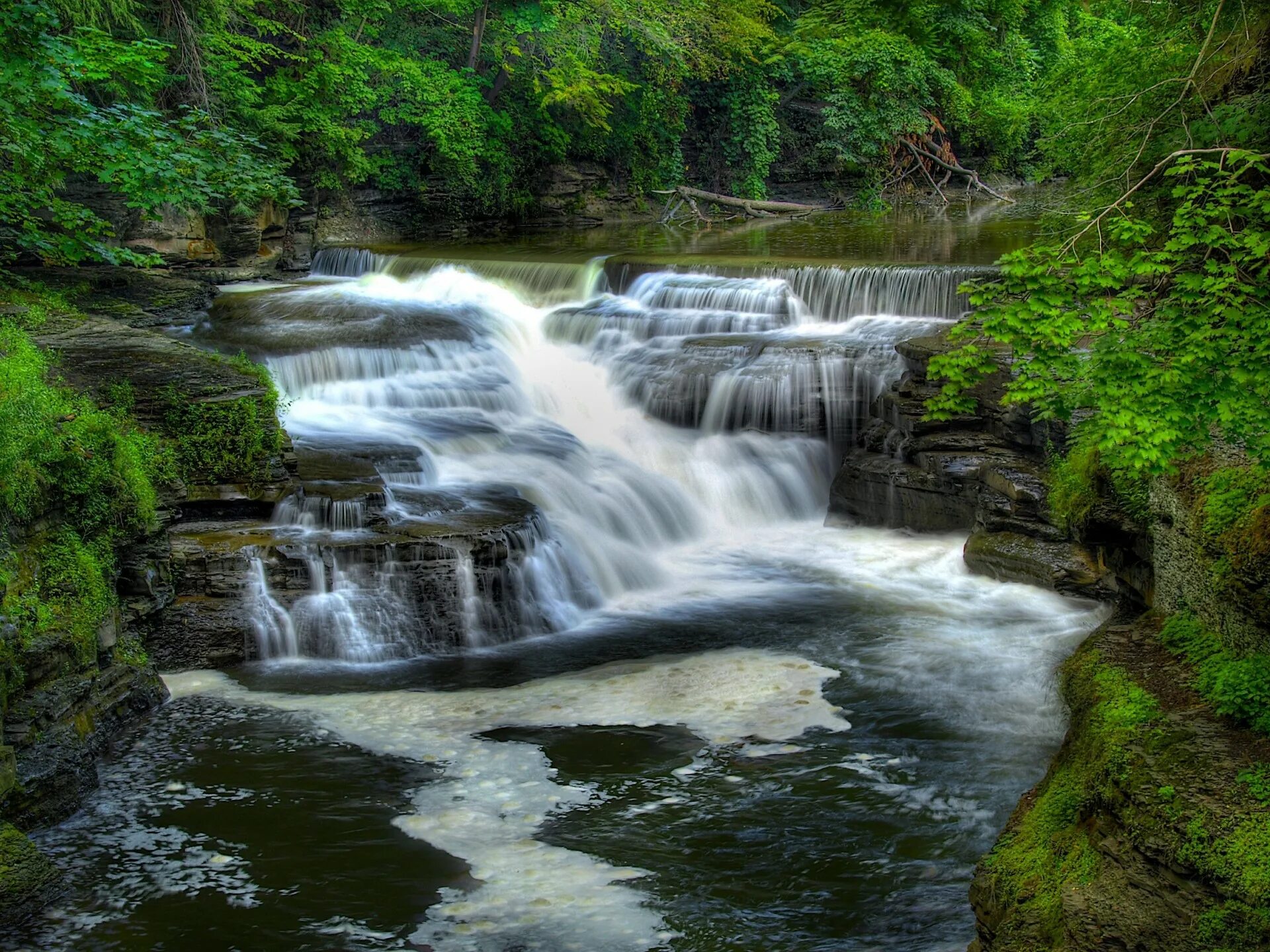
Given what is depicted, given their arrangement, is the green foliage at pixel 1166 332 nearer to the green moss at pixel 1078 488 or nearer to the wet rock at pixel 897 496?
the green moss at pixel 1078 488

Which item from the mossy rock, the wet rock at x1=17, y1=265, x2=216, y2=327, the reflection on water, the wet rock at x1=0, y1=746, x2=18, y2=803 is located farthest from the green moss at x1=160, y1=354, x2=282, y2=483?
the reflection on water

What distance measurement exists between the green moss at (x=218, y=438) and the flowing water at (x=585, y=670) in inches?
20.9

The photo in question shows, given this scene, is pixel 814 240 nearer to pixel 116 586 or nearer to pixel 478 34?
pixel 478 34

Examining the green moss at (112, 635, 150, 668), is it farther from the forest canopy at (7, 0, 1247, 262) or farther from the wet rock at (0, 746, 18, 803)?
Answer: the forest canopy at (7, 0, 1247, 262)

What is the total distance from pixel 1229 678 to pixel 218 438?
26.0 feet

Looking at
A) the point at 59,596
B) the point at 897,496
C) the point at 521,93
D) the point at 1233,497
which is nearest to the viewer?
the point at 1233,497

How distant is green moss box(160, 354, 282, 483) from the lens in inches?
383

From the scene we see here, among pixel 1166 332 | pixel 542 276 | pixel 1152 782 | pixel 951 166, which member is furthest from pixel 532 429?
pixel 951 166

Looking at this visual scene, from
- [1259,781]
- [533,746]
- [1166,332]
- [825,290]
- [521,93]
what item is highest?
[521,93]

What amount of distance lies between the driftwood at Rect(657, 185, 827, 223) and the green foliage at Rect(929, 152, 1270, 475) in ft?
71.3

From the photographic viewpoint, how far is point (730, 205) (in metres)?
27.7

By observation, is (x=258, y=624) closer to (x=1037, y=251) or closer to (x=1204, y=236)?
(x=1037, y=251)

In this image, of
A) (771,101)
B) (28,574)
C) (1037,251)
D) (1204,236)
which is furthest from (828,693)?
(771,101)

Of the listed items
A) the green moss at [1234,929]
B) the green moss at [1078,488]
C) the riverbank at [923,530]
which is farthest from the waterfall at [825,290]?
the green moss at [1234,929]
